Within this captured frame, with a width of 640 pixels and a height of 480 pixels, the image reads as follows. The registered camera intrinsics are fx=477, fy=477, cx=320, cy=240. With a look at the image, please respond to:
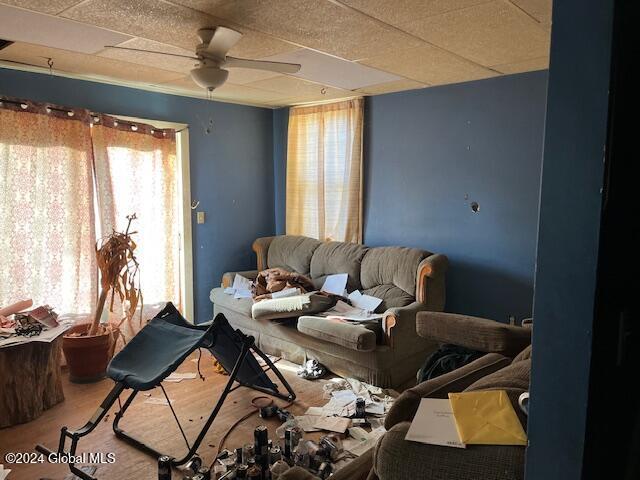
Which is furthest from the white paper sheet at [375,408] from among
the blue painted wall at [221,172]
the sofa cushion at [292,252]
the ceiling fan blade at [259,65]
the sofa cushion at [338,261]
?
the blue painted wall at [221,172]

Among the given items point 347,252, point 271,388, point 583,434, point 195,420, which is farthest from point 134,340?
point 583,434

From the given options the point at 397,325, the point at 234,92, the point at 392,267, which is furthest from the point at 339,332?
the point at 234,92

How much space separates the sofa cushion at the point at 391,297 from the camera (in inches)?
148

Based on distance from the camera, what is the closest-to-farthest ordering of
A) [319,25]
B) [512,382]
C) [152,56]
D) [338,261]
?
[512,382] < [319,25] < [152,56] < [338,261]

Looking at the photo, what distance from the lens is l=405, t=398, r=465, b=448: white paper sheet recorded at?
1.16 m

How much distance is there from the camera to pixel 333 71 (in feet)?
11.4

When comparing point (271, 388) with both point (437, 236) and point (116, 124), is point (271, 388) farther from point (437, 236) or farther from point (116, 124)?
point (116, 124)

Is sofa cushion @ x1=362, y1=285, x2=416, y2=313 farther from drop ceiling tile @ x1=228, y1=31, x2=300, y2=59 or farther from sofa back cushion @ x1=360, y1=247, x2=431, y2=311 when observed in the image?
drop ceiling tile @ x1=228, y1=31, x2=300, y2=59

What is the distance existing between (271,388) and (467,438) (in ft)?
7.42

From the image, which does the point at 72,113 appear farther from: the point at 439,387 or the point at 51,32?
the point at 439,387

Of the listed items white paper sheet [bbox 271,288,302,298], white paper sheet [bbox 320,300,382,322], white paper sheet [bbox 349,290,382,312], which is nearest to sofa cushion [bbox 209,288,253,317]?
white paper sheet [bbox 271,288,302,298]

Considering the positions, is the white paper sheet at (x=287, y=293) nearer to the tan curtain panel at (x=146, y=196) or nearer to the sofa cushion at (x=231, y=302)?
the sofa cushion at (x=231, y=302)

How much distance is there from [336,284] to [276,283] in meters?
0.53

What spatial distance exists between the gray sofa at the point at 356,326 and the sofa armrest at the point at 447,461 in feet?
6.62
